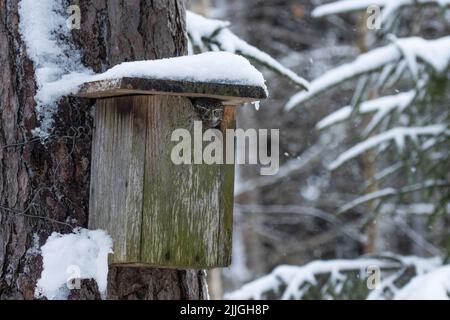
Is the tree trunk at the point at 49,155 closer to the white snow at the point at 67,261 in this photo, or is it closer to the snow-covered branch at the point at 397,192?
the white snow at the point at 67,261

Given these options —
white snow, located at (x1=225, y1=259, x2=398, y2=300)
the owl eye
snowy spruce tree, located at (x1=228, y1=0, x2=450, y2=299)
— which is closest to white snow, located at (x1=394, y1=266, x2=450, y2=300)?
snowy spruce tree, located at (x1=228, y1=0, x2=450, y2=299)

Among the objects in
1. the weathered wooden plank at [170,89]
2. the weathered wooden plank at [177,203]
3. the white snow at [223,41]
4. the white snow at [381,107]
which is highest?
Answer: the white snow at [381,107]

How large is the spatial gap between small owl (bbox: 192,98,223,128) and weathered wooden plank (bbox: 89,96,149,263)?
15cm

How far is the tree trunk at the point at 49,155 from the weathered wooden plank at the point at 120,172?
0.19 ft

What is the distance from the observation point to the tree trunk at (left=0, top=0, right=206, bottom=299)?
2.57 meters

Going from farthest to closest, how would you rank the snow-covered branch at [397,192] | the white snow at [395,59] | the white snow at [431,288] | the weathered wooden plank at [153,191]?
the snow-covered branch at [397,192]
the white snow at [395,59]
the white snow at [431,288]
the weathered wooden plank at [153,191]

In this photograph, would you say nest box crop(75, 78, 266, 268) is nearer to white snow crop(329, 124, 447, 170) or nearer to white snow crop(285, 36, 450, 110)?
white snow crop(285, 36, 450, 110)

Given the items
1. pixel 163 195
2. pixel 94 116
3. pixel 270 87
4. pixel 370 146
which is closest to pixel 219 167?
pixel 163 195

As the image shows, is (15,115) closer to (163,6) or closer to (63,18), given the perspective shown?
(63,18)

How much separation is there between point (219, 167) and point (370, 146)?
307cm

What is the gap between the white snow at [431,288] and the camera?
3514 mm

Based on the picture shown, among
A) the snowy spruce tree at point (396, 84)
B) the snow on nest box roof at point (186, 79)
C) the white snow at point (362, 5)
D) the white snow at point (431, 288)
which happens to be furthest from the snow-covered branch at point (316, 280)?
the snow on nest box roof at point (186, 79)

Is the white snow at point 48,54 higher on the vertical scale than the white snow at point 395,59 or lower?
lower

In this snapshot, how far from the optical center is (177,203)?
98.3 inches
